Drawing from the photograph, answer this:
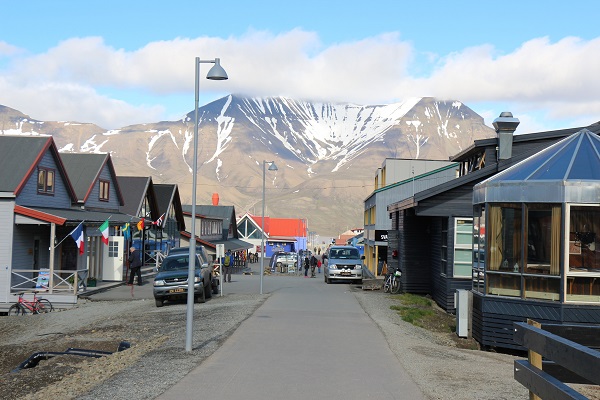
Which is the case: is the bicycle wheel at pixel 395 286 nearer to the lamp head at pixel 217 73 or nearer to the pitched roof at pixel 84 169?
the pitched roof at pixel 84 169

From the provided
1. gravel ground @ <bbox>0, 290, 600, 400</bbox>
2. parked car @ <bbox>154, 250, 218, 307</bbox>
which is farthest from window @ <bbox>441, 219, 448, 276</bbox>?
parked car @ <bbox>154, 250, 218, 307</bbox>

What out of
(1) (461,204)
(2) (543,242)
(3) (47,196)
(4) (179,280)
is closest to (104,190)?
(3) (47,196)

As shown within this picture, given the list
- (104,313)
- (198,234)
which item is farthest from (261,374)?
(198,234)

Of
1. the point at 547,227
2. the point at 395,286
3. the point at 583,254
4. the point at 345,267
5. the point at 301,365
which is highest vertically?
the point at 547,227

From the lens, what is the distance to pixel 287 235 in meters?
133

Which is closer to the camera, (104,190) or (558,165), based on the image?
(558,165)

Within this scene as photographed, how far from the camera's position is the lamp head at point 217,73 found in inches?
616

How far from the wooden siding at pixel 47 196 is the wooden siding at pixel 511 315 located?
20.7 meters

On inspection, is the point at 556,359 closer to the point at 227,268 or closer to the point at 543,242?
the point at 543,242

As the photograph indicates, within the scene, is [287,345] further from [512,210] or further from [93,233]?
[93,233]

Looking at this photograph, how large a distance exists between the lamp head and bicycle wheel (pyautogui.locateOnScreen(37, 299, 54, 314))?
1678cm

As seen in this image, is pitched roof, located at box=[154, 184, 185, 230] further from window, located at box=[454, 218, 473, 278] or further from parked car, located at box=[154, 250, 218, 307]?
window, located at box=[454, 218, 473, 278]

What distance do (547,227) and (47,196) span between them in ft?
80.6

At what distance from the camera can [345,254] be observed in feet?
142
